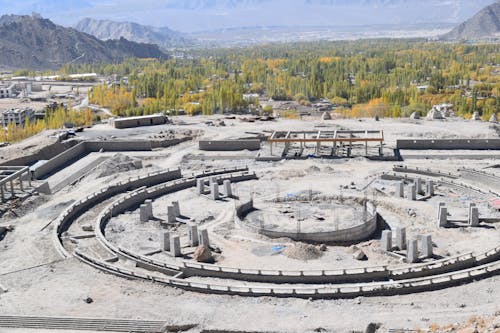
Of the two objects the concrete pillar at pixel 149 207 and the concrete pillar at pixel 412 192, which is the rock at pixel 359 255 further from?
the concrete pillar at pixel 149 207

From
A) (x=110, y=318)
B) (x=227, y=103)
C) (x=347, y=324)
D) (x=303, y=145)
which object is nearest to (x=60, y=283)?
(x=110, y=318)

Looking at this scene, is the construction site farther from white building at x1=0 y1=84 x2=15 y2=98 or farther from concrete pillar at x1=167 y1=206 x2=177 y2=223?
white building at x1=0 y1=84 x2=15 y2=98

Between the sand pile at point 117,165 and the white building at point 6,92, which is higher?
the white building at point 6,92

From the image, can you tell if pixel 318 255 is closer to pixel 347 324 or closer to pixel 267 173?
pixel 347 324

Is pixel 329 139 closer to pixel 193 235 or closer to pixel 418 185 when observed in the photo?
pixel 418 185

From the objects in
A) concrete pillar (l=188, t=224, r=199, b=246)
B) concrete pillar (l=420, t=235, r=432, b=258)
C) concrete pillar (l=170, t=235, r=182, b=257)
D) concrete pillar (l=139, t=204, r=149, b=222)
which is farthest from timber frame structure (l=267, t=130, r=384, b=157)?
concrete pillar (l=170, t=235, r=182, b=257)

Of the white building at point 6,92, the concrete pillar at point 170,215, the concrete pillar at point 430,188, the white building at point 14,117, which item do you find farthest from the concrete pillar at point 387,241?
the white building at point 6,92
